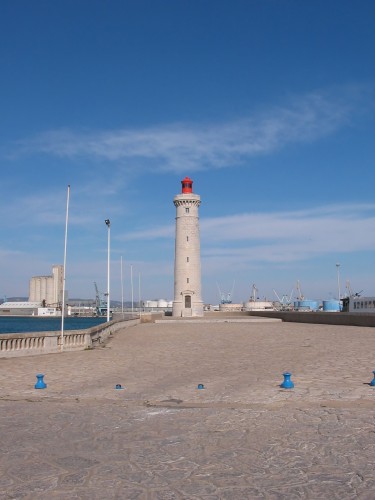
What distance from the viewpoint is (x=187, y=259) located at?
7094cm

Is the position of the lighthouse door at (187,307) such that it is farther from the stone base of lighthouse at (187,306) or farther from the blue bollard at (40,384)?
the blue bollard at (40,384)

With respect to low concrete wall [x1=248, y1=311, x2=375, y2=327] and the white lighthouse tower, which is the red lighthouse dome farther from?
low concrete wall [x1=248, y1=311, x2=375, y2=327]

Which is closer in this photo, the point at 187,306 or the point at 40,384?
the point at 40,384

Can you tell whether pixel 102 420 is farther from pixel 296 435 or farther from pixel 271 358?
pixel 271 358

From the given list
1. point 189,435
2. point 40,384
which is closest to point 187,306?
point 40,384

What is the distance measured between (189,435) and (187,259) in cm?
6324

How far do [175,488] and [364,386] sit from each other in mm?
7356

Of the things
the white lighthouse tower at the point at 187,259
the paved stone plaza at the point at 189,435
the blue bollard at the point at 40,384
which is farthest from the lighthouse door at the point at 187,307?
the blue bollard at the point at 40,384

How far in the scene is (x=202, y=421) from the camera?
8.65m

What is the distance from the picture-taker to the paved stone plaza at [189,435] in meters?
5.57

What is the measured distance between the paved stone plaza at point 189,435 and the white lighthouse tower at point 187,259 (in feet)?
183

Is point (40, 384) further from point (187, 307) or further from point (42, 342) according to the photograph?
point (187, 307)

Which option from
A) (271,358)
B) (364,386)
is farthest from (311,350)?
(364,386)

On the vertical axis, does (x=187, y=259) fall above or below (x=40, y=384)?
above
